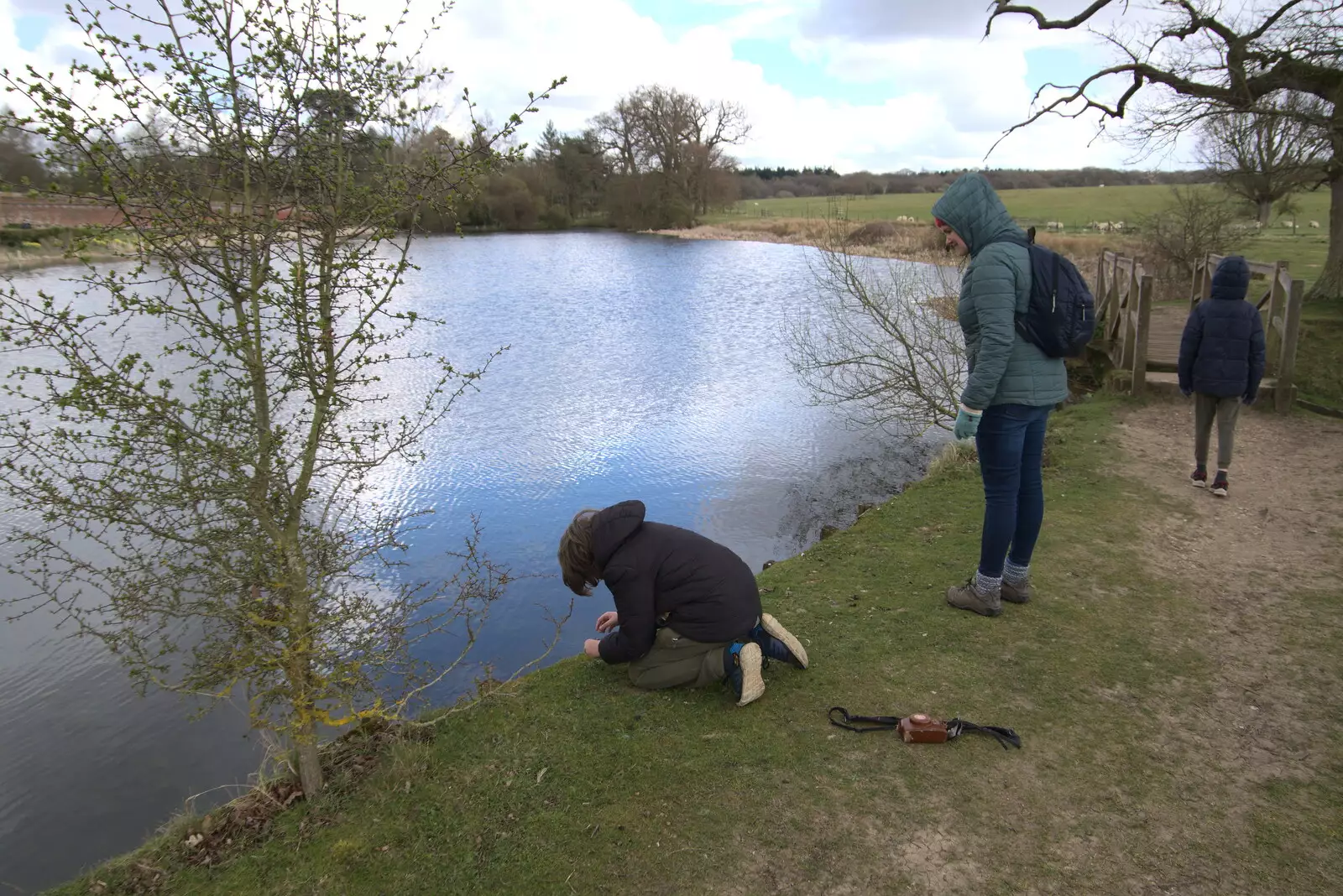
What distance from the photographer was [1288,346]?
831cm

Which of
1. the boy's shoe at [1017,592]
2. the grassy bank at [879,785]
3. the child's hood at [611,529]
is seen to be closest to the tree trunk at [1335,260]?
the grassy bank at [879,785]

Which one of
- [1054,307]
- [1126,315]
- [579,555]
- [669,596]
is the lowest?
[669,596]

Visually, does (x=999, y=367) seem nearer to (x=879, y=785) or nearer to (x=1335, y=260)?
(x=879, y=785)

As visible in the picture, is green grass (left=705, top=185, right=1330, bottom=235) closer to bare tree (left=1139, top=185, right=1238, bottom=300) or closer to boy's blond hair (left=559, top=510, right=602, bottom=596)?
bare tree (left=1139, top=185, right=1238, bottom=300)

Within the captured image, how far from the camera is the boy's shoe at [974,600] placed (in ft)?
14.4

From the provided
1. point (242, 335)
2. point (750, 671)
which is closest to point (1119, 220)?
point (750, 671)

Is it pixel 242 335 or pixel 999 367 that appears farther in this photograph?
pixel 999 367

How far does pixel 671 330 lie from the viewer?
17.0 metres

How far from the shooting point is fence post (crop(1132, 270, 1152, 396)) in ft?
30.0

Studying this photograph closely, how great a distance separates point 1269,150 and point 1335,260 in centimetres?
912

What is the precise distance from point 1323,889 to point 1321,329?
10179 mm

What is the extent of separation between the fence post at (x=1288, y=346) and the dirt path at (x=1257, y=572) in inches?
12.4

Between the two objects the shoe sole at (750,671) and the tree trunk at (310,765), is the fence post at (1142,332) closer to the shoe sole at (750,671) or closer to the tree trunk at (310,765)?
the shoe sole at (750,671)

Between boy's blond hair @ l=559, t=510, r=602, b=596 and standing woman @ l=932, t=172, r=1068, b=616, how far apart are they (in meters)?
1.91
